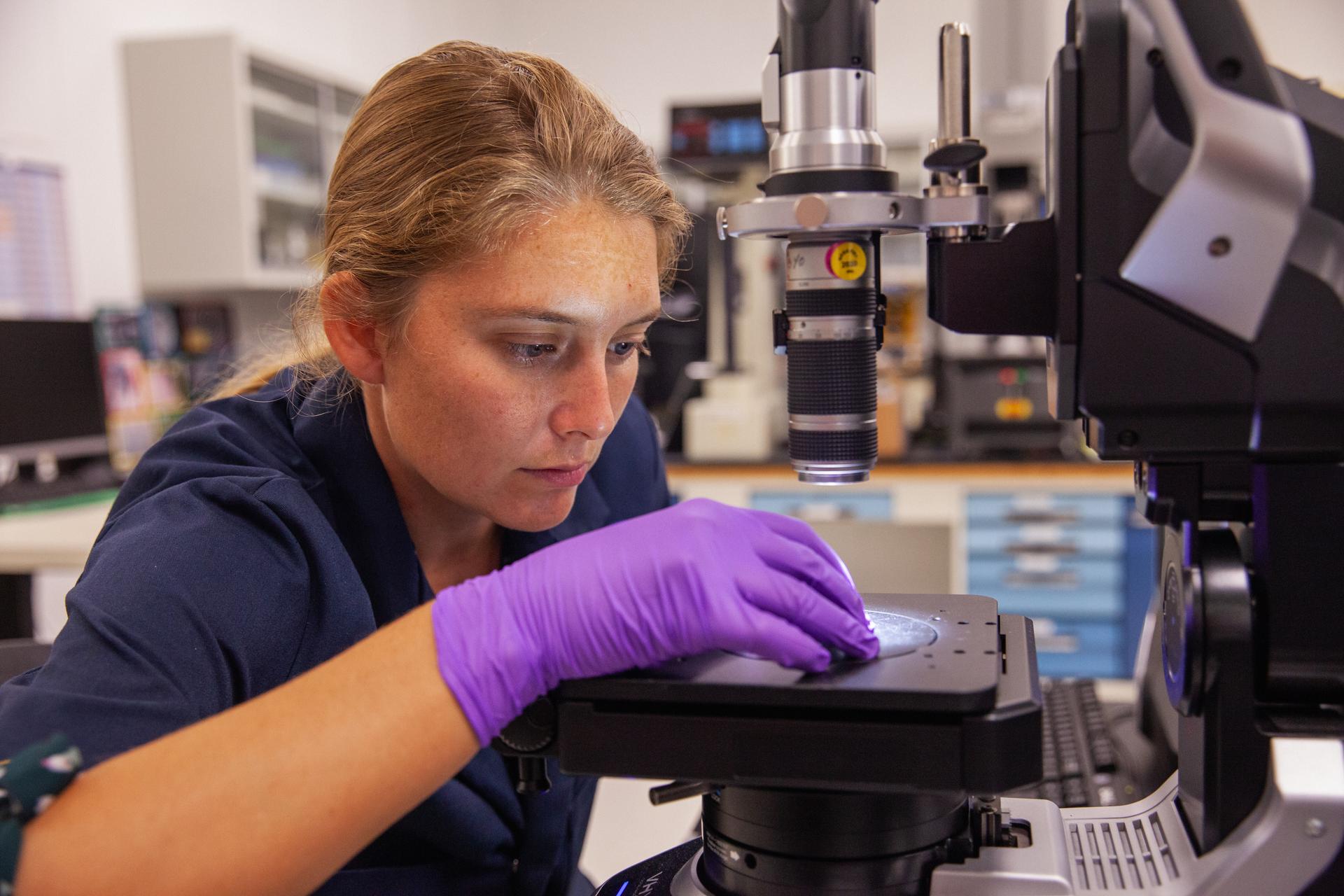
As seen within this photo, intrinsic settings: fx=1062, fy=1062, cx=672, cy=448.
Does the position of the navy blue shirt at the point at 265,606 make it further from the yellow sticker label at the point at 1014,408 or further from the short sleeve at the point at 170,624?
the yellow sticker label at the point at 1014,408

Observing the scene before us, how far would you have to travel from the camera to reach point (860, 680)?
0.61 m

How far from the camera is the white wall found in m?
3.34

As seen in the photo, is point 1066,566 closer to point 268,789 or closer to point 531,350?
point 531,350

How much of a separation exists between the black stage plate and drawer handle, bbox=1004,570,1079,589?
2666 mm

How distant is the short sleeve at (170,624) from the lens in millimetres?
665

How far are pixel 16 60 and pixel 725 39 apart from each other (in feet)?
10.3

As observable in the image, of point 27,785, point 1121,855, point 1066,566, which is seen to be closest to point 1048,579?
point 1066,566

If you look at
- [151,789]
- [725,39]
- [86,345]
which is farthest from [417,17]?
[151,789]

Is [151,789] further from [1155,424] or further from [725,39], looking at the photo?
[725,39]

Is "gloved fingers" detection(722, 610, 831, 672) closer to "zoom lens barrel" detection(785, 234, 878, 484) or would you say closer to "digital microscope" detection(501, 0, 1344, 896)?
"digital microscope" detection(501, 0, 1344, 896)

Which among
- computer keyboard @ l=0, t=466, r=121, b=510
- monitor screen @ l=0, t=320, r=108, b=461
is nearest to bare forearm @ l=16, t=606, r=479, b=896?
computer keyboard @ l=0, t=466, r=121, b=510

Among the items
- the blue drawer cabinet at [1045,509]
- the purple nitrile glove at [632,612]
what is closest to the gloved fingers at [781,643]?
the purple nitrile glove at [632,612]

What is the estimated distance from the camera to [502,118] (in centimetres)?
89

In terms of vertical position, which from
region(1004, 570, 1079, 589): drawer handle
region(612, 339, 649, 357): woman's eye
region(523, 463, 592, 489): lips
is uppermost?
region(612, 339, 649, 357): woman's eye
